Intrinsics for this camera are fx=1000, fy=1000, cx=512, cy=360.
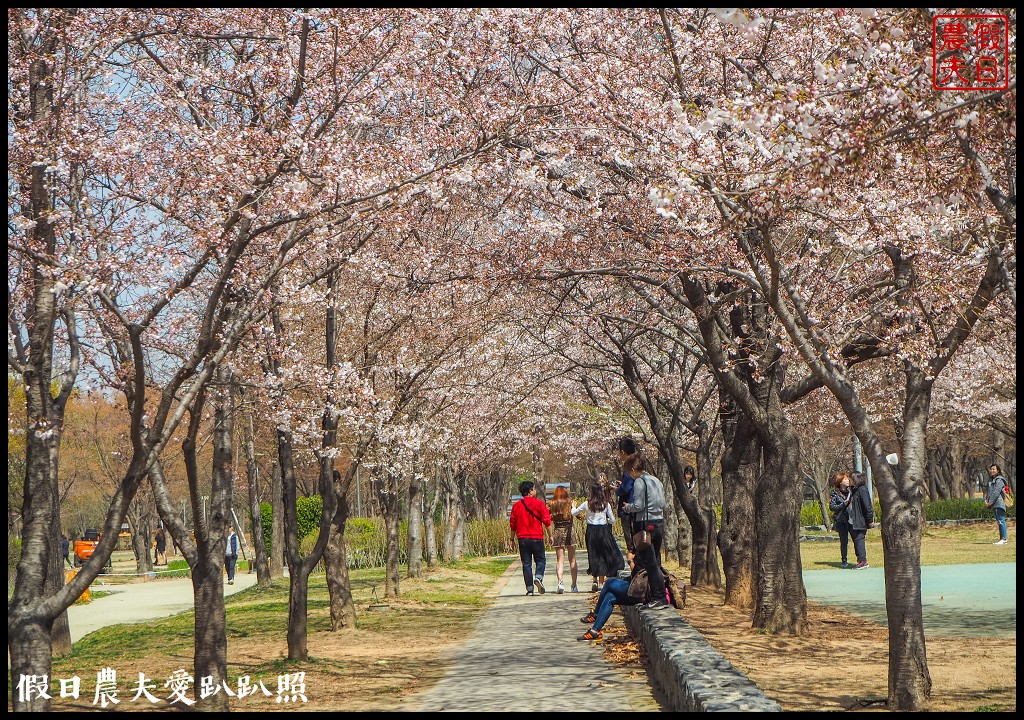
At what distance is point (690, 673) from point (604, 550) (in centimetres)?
886

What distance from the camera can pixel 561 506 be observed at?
1859 centimetres

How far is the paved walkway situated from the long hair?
381 centimetres

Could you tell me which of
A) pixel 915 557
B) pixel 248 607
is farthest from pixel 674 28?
pixel 248 607

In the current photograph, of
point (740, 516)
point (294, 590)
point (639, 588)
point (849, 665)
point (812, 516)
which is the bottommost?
point (812, 516)

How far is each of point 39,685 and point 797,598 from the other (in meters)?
7.81

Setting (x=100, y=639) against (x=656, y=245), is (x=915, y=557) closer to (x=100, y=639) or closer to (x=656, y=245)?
(x=656, y=245)

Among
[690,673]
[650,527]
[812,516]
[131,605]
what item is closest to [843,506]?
[650,527]

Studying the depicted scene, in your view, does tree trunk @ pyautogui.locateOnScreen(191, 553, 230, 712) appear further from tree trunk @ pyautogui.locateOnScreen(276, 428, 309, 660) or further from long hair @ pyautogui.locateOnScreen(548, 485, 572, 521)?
long hair @ pyautogui.locateOnScreen(548, 485, 572, 521)

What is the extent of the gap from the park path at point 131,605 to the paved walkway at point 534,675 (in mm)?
8301

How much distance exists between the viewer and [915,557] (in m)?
7.26

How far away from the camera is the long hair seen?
60.8 feet

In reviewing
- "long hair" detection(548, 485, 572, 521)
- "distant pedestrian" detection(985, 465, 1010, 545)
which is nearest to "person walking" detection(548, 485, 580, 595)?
"long hair" detection(548, 485, 572, 521)

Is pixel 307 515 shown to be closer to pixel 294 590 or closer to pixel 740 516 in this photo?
pixel 740 516

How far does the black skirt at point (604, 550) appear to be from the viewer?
15.3 m
